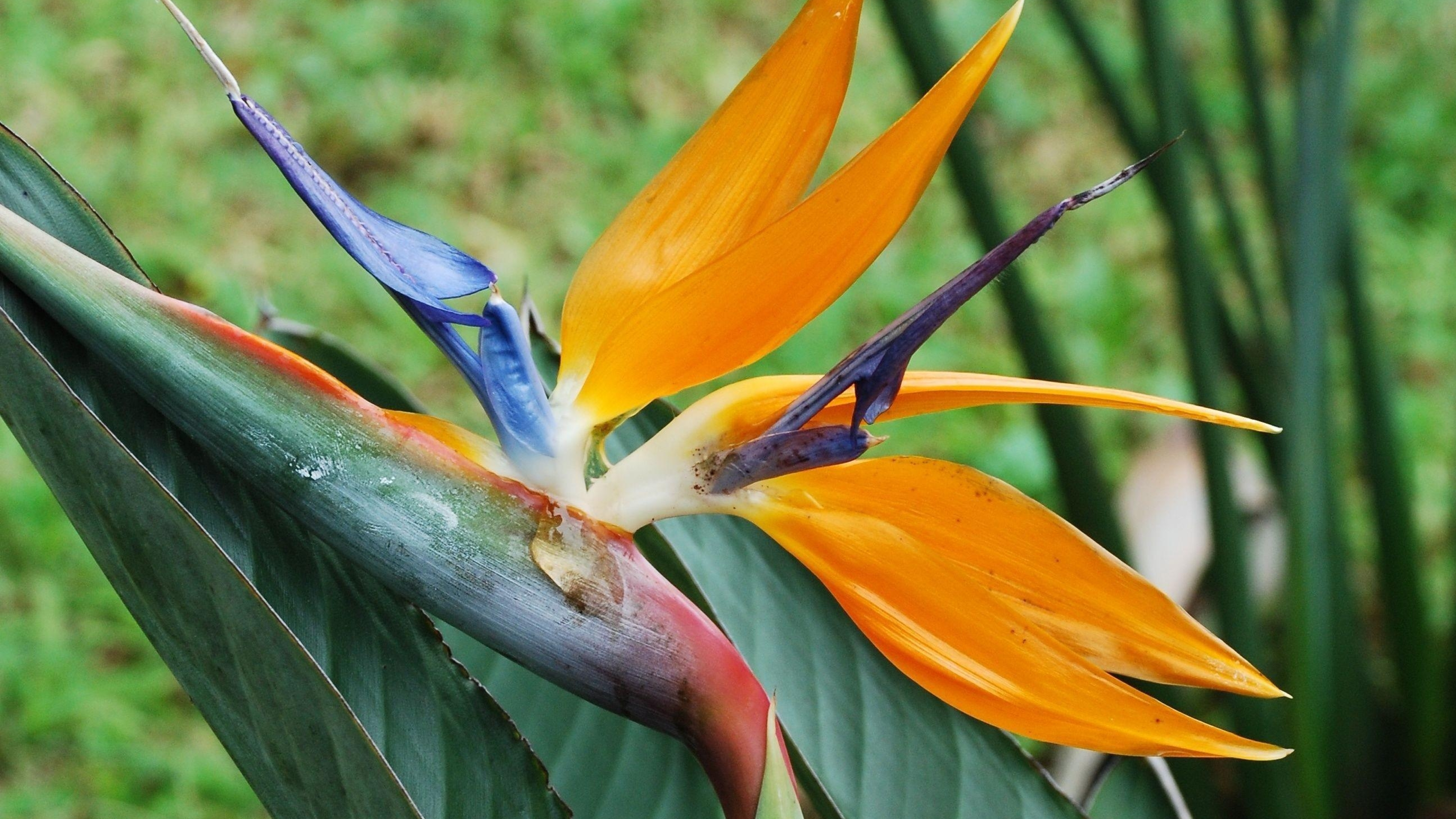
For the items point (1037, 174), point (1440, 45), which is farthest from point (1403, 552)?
point (1440, 45)

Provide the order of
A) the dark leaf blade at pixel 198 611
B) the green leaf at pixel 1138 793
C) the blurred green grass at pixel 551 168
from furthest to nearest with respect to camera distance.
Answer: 1. the blurred green grass at pixel 551 168
2. the green leaf at pixel 1138 793
3. the dark leaf blade at pixel 198 611

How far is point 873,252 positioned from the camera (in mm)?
374

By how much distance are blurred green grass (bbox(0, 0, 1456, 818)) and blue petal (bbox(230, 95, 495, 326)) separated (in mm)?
1200

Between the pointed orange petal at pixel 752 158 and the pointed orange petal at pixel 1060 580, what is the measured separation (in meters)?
0.09

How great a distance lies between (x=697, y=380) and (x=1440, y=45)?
2.29 m

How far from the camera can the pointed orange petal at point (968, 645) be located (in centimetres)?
39

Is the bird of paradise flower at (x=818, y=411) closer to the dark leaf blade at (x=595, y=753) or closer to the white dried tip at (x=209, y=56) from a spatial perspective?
the white dried tip at (x=209, y=56)

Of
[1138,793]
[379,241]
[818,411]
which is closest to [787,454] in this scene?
[818,411]

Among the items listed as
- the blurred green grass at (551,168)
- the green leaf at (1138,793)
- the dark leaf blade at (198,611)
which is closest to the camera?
the dark leaf blade at (198,611)

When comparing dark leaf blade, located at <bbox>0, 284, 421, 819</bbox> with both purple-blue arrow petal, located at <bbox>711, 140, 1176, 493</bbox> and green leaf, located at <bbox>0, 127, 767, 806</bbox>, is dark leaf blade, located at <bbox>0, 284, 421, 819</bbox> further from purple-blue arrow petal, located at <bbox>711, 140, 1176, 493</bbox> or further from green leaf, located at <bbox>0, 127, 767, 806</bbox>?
purple-blue arrow petal, located at <bbox>711, 140, 1176, 493</bbox>

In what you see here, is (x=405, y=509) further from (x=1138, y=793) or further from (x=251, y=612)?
(x=1138, y=793)

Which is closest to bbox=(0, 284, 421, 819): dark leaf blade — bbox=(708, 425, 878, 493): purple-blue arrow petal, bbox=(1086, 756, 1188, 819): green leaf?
bbox=(708, 425, 878, 493): purple-blue arrow petal

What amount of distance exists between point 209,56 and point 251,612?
0.18 m

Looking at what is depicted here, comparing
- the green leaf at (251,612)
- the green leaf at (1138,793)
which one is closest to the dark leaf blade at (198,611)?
the green leaf at (251,612)
